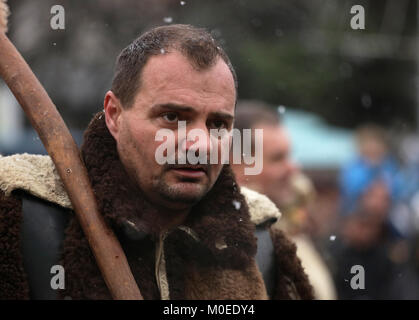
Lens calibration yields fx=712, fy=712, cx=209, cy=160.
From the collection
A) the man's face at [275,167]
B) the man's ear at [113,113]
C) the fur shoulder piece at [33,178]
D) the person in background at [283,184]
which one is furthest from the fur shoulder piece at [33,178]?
the man's face at [275,167]

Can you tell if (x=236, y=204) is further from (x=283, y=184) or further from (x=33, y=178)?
(x=283, y=184)

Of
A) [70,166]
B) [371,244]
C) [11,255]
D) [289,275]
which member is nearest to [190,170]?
[70,166]

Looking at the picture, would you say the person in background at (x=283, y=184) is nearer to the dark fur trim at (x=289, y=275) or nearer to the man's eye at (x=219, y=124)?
the dark fur trim at (x=289, y=275)

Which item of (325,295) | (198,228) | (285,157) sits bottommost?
(325,295)

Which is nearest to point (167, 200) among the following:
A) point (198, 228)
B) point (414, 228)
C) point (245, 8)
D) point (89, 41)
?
point (198, 228)

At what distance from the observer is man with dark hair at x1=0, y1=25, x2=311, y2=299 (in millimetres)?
2207

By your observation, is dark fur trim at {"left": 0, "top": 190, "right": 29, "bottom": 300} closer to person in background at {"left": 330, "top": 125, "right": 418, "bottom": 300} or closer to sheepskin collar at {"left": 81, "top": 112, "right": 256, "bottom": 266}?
sheepskin collar at {"left": 81, "top": 112, "right": 256, "bottom": 266}

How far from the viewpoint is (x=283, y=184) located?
4.38m

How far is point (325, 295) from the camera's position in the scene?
399 centimetres

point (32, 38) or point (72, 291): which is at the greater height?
point (32, 38)

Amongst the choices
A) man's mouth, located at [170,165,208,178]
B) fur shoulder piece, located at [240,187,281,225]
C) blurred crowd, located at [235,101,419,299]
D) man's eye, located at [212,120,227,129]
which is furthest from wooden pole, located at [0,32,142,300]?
blurred crowd, located at [235,101,419,299]

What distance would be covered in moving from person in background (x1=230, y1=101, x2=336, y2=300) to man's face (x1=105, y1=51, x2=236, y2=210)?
1741 millimetres

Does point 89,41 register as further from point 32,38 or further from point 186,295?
point 186,295

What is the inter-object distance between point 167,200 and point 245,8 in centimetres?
625
